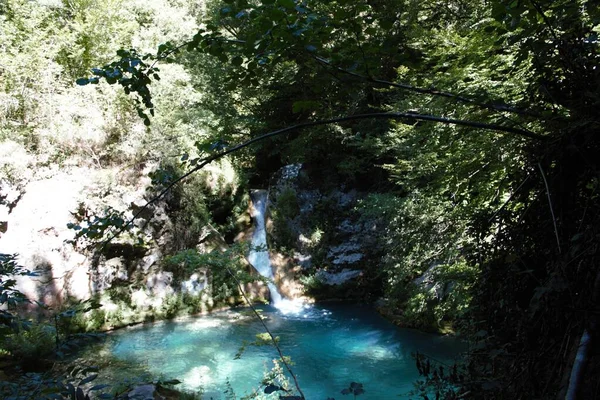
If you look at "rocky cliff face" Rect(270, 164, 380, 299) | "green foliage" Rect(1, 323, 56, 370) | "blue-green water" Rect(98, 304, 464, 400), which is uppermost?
"rocky cliff face" Rect(270, 164, 380, 299)

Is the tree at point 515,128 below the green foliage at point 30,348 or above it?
above

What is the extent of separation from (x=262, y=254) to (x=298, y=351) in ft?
14.8

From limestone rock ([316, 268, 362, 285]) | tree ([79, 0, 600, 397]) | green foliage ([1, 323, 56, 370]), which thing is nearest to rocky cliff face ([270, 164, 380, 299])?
limestone rock ([316, 268, 362, 285])

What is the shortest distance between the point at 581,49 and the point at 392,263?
6556mm

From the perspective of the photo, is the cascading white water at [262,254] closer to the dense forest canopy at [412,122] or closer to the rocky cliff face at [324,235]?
the rocky cliff face at [324,235]

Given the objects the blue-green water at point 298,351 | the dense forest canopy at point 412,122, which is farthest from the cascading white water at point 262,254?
the blue-green water at point 298,351

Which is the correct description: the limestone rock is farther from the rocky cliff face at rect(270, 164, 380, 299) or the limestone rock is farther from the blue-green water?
the blue-green water

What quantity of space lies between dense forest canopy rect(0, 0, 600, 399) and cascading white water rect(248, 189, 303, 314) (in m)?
0.59

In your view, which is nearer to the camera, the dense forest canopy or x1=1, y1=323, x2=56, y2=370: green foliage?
the dense forest canopy

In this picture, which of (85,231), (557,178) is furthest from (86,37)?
Answer: (557,178)

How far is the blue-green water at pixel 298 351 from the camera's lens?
6.45 m

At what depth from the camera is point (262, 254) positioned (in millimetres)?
11984

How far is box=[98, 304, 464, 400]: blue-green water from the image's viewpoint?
6.45 meters

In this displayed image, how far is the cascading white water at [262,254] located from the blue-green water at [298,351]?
737 millimetres
